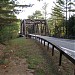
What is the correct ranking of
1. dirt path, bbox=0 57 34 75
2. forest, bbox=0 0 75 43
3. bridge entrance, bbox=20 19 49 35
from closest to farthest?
dirt path, bbox=0 57 34 75, forest, bbox=0 0 75 43, bridge entrance, bbox=20 19 49 35

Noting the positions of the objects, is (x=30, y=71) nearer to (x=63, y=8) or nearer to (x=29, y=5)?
(x=29, y=5)

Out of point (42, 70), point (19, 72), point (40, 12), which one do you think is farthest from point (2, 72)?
point (40, 12)

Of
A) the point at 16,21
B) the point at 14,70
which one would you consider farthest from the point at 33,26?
the point at 14,70

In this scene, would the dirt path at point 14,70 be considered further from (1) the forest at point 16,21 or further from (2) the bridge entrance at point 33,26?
(2) the bridge entrance at point 33,26

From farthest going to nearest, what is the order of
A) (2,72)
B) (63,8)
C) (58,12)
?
(58,12) < (63,8) < (2,72)

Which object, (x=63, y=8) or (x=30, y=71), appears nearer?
(x=30, y=71)

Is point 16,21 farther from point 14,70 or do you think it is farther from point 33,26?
point 33,26

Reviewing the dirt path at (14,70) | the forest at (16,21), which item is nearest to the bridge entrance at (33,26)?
the forest at (16,21)

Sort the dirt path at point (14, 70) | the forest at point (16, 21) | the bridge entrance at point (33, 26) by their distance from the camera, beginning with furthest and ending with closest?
the bridge entrance at point (33, 26) < the forest at point (16, 21) < the dirt path at point (14, 70)

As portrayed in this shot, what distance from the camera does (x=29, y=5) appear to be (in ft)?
67.4

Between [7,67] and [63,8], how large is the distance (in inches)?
2059

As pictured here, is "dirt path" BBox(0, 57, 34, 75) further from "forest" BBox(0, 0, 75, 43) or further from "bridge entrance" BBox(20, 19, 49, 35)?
"bridge entrance" BBox(20, 19, 49, 35)

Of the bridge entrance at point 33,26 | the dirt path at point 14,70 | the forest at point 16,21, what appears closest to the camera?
the dirt path at point 14,70

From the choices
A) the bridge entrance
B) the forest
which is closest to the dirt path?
the forest
